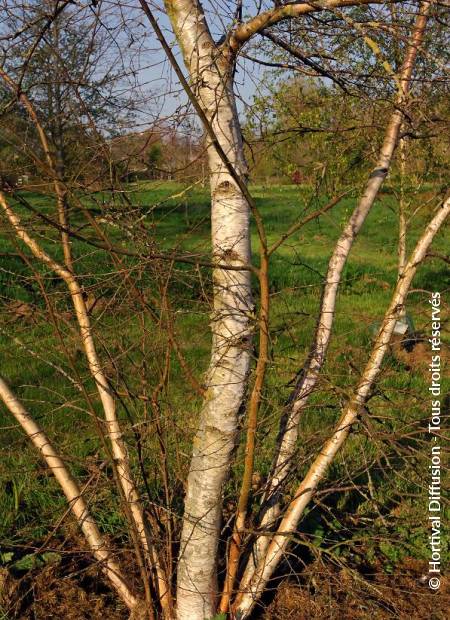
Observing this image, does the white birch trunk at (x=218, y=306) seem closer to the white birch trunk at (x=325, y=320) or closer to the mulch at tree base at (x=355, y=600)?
the white birch trunk at (x=325, y=320)

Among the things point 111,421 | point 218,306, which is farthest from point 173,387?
point 218,306

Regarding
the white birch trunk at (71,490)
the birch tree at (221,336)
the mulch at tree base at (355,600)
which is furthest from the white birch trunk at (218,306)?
the mulch at tree base at (355,600)

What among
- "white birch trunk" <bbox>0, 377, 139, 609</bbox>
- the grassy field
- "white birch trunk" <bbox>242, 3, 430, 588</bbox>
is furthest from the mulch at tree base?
"white birch trunk" <bbox>0, 377, 139, 609</bbox>

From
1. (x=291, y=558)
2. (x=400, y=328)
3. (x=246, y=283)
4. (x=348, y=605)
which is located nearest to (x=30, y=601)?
(x=291, y=558)

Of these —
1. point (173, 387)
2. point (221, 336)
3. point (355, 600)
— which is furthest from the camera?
point (173, 387)

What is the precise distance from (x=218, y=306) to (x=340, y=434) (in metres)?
0.67

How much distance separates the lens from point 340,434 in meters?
2.36

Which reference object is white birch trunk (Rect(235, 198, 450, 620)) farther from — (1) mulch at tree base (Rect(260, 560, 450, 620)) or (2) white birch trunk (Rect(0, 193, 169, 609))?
(2) white birch trunk (Rect(0, 193, 169, 609))

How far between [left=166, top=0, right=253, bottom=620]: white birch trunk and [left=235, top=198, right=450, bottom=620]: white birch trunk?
0.23 metres

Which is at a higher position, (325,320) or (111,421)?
(325,320)

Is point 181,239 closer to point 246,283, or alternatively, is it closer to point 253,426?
point 246,283

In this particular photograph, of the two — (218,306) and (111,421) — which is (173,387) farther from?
(218,306)

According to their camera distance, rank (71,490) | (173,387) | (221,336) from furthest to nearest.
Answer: (173,387) → (71,490) → (221,336)

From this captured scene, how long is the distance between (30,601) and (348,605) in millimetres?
1302
